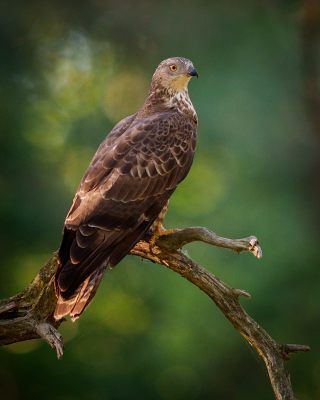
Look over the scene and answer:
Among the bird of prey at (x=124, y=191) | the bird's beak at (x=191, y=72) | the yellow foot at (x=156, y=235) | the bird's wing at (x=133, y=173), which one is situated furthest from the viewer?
the bird's beak at (x=191, y=72)

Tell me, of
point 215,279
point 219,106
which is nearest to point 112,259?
point 215,279

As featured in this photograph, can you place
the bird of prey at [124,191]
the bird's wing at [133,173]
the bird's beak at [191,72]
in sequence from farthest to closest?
the bird's beak at [191,72] < the bird's wing at [133,173] < the bird of prey at [124,191]

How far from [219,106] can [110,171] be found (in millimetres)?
2337

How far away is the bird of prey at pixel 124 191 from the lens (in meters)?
2.20

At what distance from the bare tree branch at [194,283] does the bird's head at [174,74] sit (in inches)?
37.5

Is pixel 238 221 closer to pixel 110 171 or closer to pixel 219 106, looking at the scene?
pixel 219 106

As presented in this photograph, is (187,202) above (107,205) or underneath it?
above

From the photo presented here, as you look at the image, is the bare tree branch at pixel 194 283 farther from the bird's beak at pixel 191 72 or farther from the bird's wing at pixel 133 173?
the bird's beak at pixel 191 72

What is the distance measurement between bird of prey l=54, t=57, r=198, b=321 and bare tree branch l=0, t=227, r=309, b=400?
15cm

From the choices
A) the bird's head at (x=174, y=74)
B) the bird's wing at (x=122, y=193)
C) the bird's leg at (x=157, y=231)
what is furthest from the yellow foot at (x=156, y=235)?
the bird's head at (x=174, y=74)

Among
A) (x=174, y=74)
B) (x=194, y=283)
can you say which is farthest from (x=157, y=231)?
(x=174, y=74)

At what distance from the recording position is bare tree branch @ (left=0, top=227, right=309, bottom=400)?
7.64 ft

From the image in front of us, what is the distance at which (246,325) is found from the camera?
241 cm

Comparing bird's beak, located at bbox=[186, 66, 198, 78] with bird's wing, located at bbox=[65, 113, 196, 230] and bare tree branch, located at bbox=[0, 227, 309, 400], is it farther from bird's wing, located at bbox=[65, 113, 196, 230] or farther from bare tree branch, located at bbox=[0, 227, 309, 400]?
bare tree branch, located at bbox=[0, 227, 309, 400]
